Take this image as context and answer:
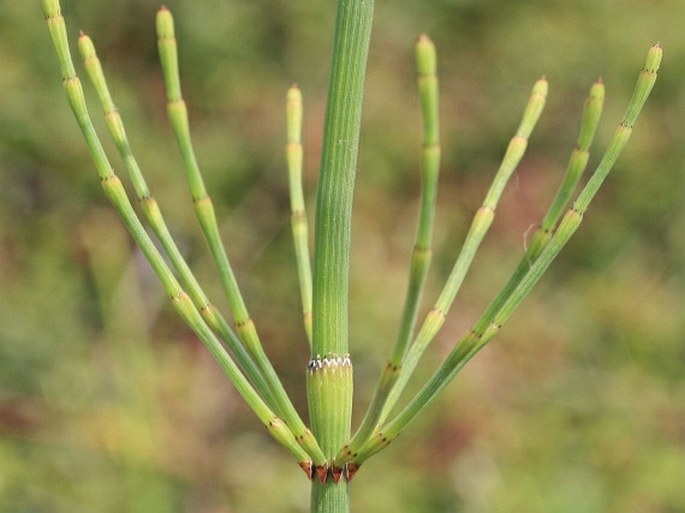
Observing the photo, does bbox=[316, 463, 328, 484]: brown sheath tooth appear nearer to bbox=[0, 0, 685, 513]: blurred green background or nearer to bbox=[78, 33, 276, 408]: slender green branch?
bbox=[78, 33, 276, 408]: slender green branch

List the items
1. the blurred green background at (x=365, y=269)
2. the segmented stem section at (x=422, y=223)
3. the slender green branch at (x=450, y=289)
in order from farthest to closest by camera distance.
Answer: the blurred green background at (x=365, y=269)
the slender green branch at (x=450, y=289)
the segmented stem section at (x=422, y=223)

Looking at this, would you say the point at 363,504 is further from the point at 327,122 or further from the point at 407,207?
the point at 327,122

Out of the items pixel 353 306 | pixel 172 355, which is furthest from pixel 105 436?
pixel 353 306

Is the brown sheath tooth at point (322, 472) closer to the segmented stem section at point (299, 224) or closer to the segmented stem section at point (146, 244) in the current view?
the segmented stem section at point (146, 244)

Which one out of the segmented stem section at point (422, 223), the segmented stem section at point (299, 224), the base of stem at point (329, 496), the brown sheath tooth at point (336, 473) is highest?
the segmented stem section at point (299, 224)

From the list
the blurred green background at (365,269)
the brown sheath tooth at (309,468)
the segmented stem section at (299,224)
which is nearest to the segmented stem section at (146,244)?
the brown sheath tooth at (309,468)

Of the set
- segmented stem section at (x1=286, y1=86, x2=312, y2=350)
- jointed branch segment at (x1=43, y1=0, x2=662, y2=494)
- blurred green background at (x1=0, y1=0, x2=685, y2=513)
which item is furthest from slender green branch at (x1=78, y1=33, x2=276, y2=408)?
blurred green background at (x1=0, y1=0, x2=685, y2=513)
